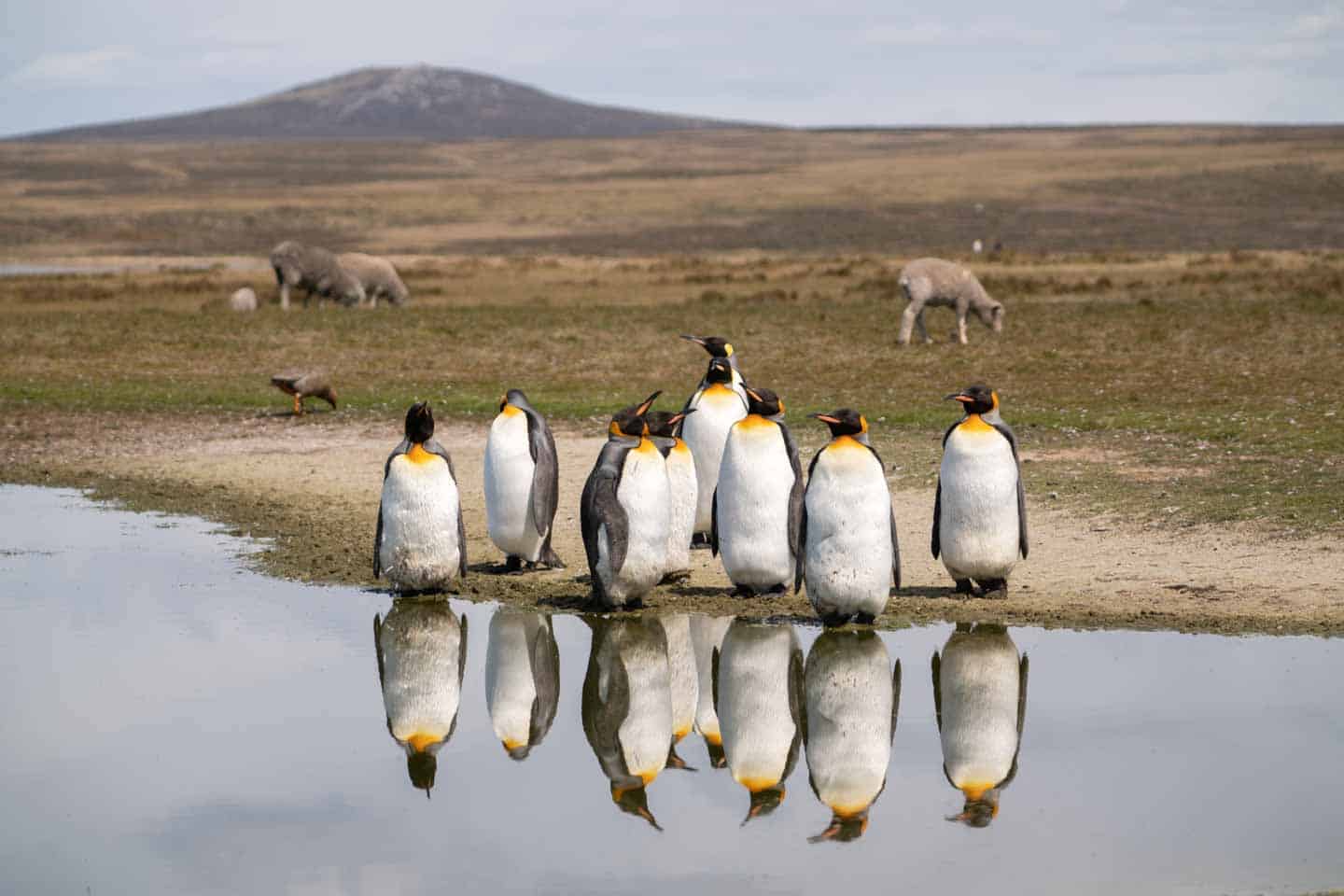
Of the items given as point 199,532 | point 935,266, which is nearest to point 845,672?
point 199,532

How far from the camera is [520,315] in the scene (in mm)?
27328

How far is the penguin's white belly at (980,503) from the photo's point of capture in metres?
9.41

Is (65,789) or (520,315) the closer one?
(65,789)

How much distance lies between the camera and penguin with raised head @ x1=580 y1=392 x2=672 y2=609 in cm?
930

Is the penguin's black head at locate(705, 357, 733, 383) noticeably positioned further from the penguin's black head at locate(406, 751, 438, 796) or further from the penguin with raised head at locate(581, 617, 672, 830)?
the penguin's black head at locate(406, 751, 438, 796)

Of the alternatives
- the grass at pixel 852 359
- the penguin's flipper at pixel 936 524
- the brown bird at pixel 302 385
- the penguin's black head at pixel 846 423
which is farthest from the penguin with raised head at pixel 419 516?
the brown bird at pixel 302 385

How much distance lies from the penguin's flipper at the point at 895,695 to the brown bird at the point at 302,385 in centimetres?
1016

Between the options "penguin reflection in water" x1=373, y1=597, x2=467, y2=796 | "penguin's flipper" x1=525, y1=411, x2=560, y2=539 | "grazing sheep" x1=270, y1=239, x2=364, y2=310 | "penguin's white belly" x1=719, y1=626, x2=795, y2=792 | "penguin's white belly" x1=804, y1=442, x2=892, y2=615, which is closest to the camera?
"penguin's white belly" x1=719, y1=626, x2=795, y2=792

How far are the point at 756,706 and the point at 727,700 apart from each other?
182 millimetres

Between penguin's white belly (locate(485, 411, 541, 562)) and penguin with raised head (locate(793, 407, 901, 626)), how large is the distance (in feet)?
7.00

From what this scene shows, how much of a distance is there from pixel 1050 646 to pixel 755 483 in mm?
1844

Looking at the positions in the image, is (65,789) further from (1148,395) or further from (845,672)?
(1148,395)

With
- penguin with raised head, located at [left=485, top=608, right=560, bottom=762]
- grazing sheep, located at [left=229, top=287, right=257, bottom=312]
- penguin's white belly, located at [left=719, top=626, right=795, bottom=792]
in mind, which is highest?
grazing sheep, located at [left=229, top=287, right=257, bottom=312]

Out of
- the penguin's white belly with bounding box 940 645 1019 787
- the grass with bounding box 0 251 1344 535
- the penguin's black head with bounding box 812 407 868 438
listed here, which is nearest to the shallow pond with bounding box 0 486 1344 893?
the penguin's white belly with bounding box 940 645 1019 787
